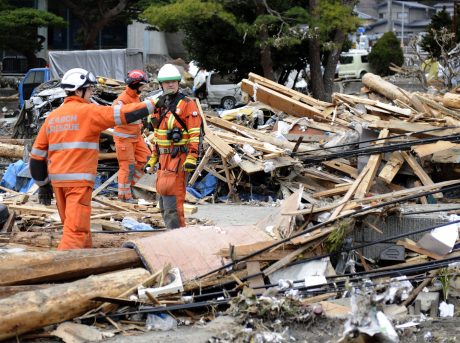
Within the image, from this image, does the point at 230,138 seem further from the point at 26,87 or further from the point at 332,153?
the point at 26,87

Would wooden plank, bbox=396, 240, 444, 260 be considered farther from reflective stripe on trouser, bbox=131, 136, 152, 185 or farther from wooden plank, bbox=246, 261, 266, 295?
reflective stripe on trouser, bbox=131, 136, 152, 185

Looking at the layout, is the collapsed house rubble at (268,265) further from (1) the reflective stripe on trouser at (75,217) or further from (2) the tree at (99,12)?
(2) the tree at (99,12)

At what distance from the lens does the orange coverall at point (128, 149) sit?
12578 mm

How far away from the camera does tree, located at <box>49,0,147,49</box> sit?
4153 cm

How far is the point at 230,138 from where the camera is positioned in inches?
536

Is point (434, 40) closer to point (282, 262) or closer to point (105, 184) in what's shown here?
A: point (105, 184)

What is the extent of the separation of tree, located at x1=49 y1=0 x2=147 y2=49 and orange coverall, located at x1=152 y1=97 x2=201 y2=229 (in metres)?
32.7

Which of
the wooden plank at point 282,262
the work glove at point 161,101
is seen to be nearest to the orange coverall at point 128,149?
the work glove at point 161,101

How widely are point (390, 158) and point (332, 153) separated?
136 centimetres

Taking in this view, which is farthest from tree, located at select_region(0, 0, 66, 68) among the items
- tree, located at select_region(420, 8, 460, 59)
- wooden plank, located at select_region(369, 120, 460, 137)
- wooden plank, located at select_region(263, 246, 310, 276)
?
wooden plank, located at select_region(263, 246, 310, 276)

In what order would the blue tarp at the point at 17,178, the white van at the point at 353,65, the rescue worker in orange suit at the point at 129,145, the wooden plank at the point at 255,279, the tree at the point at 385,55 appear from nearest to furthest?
the wooden plank at the point at 255,279, the rescue worker in orange suit at the point at 129,145, the blue tarp at the point at 17,178, the white van at the point at 353,65, the tree at the point at 385,55

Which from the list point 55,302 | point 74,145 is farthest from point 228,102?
point 55,302

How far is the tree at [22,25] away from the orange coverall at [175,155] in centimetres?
2911

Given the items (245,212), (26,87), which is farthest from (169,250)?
(26,87)
